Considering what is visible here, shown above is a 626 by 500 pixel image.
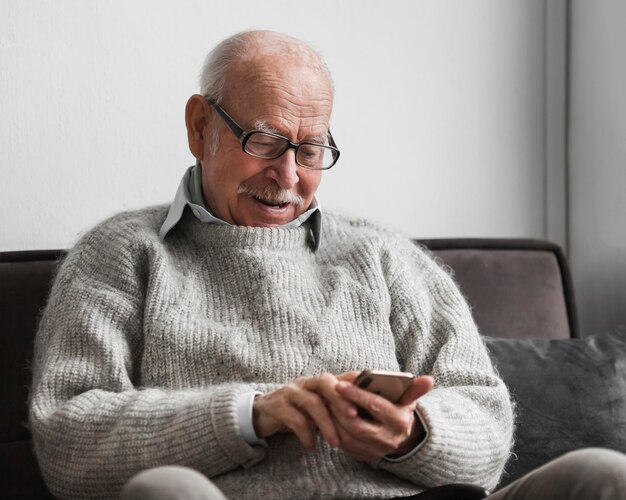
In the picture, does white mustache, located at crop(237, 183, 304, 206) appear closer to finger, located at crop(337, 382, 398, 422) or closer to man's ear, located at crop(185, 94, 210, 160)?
man's ear, located at crop(185, 94, 210, 160)

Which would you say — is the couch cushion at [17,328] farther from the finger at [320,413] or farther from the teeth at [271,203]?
the finger at [320,413]

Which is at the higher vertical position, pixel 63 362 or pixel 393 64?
pixel 393 64

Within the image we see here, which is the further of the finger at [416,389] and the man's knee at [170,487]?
the finger at [416,389]

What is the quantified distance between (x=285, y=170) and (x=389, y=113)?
791 mm

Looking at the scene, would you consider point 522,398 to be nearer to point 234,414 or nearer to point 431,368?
point 431,368

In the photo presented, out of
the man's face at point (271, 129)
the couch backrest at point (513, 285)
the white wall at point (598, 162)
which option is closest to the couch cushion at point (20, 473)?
the man's face at point (271, 129)

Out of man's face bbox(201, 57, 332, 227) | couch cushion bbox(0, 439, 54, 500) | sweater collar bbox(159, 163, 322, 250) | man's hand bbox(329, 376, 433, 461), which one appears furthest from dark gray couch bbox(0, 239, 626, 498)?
man's hand bbox(329, 376, 433, 461)

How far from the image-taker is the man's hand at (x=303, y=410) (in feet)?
4.69

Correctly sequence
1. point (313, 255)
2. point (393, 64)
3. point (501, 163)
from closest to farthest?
point (313, 255) < point (393, 64) < point (501, 163)

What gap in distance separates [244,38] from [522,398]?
2.98 ft

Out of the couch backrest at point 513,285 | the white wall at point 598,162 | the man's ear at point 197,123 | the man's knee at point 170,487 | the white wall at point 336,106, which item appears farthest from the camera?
the white wall at point 598,162

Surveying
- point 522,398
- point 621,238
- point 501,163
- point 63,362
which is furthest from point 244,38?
point 621,238

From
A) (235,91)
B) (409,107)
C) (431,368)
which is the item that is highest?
(235,91)

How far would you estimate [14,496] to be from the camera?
1842 millimetres
